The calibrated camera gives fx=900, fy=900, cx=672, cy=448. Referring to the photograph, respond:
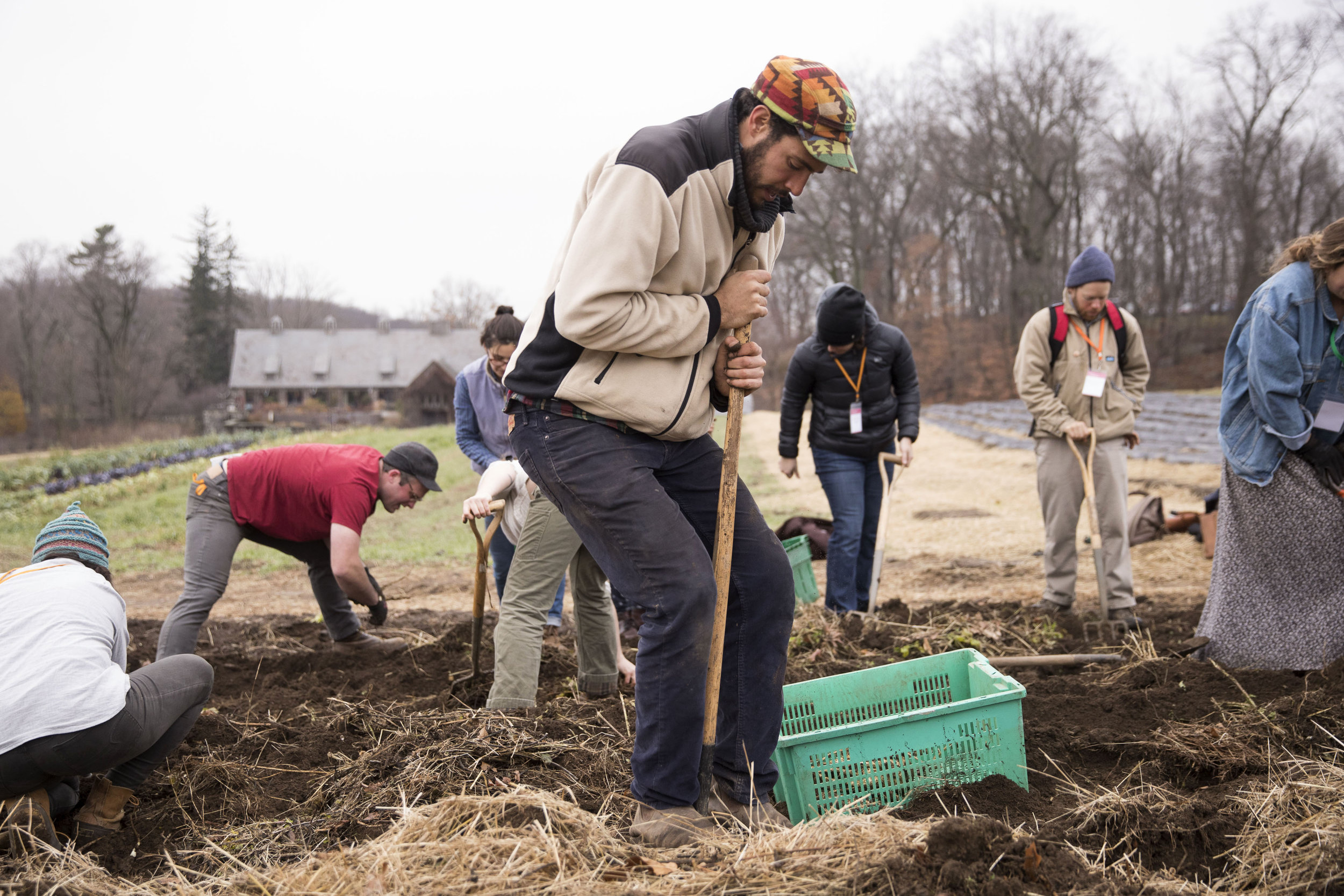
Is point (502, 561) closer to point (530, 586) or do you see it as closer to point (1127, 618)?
point (530, 586)

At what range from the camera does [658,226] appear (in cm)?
218

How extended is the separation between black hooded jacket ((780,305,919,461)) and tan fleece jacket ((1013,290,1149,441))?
0.71 metres

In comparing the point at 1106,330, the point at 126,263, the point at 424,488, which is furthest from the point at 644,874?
the point at 126,263

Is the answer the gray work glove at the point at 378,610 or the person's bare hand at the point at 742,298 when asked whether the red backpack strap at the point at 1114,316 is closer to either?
the person's bare hand at the point at 742,298

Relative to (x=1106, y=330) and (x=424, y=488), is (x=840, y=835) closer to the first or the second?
(x=424, y=488)

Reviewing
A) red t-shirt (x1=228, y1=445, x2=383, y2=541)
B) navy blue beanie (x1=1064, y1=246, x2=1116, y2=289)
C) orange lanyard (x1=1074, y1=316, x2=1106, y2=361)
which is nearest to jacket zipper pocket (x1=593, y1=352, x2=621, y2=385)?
red t-shirt (x1=228, y1=445, x2=383, y2=541)

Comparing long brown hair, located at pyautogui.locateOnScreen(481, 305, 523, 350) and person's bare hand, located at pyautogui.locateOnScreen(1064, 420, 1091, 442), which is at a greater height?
long brown hair, located at pyautogui.locateOnScreen(481, 305, 523, 350)

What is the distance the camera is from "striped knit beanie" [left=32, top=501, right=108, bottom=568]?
2.92 meters

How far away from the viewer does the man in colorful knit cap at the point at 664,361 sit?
7.15 ft

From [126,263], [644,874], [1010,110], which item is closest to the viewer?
[644,874]

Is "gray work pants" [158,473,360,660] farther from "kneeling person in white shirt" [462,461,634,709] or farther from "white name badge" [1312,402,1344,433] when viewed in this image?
"white name badge" [1312,402,1344,433]

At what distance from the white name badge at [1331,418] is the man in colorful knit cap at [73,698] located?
178 inches

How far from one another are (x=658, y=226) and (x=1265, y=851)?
2.11m

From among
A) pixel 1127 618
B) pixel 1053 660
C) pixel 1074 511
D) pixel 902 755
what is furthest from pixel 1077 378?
pixel 902 755
